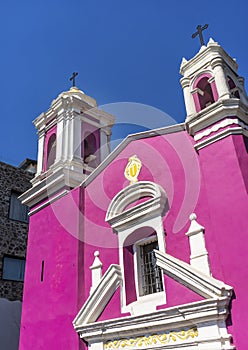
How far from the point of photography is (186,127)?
830 cm

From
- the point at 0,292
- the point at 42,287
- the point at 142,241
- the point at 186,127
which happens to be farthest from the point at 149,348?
the point at 0,292

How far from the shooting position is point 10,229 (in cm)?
1450

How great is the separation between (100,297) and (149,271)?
1220 millimetres

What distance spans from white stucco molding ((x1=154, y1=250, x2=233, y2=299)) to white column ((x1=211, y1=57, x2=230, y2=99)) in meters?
3.66

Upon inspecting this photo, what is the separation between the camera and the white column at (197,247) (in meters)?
6.70

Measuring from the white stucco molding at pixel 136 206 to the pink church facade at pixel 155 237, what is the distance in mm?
25

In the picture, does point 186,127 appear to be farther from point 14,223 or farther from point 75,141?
point 14,223

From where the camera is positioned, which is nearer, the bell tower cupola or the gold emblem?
the bell tower cupola

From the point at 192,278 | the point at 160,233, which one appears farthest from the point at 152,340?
the point at 160,233

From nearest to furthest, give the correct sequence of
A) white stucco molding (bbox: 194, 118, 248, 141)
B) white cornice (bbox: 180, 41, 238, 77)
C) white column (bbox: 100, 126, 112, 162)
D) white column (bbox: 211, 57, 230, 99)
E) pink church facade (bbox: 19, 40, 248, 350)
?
pink church facade (bbox: 19, 40, 248, 350) < white stucco molding (bbox: 194, 118, 248, 141) < white column (bbox: 211, 57, 230, 99) < white cornice (bbox: 180, 41, 238, 77) < white column (bbox: 100, 126, 112, 162)

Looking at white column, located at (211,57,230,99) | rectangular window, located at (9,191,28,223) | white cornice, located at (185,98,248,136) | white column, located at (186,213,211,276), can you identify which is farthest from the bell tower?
white column, located at (211,57,230,99)

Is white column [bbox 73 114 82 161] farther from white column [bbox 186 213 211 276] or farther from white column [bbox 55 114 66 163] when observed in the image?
white column [bbox 186 213 211 276]

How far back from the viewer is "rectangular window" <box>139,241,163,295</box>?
305 inches

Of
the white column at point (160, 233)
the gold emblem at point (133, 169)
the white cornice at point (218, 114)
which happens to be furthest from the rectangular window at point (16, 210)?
the white cornice at point (218, 114)
